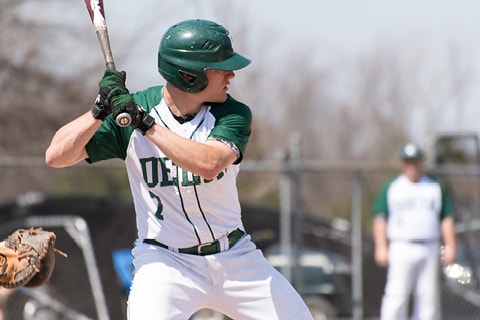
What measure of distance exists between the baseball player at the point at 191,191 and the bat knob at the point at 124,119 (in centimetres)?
33

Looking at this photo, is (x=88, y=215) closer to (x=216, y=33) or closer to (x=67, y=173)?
(x=67, y=173)

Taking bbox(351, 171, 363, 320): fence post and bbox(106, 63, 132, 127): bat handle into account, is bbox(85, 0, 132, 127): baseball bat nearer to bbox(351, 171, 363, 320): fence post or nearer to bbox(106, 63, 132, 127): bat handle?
bbox(106, 63, 132, 127): bat handle

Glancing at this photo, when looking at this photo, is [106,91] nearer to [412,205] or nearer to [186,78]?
[186,78]

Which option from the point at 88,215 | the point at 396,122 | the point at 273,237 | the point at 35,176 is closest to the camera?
the point at 88,215

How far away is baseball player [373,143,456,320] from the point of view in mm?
9766

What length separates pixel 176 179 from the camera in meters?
4.89

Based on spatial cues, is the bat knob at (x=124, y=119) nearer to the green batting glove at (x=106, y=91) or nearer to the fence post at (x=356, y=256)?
the green batting glove at (x=106, y=91)

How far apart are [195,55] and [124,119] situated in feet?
1.97

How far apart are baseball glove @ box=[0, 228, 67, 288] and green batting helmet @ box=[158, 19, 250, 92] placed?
1.11m

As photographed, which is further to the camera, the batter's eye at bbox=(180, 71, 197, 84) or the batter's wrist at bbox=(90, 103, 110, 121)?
the batter's eye at bbox=(180, 71, 197, 84)

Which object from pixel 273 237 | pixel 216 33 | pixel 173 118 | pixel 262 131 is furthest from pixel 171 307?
pixel 262 131

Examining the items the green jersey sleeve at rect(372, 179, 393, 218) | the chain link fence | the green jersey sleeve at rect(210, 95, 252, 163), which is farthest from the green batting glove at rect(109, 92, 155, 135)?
the green jersey sleeve at rect(372, 179, 393, 218)

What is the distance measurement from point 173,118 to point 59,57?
38.7 ft

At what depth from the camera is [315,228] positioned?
12.1m
